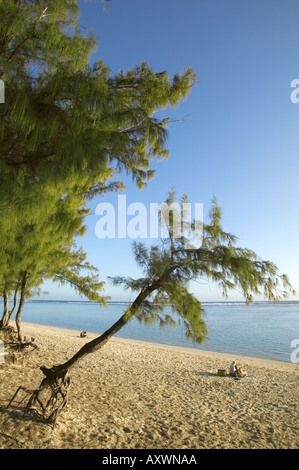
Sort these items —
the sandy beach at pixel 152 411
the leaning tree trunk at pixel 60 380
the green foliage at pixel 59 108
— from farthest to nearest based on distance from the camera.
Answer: the leaning tree trunk at pixel 60 380
the sandy beach at pixel 152 411
the green foliage at pixel 59 108

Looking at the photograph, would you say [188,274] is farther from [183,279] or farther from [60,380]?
[60,380]

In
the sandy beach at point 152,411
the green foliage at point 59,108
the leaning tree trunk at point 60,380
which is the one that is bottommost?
the sandy beach at point 152,411

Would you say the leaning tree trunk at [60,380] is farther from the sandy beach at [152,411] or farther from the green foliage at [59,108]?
the green foliage at [59,108]

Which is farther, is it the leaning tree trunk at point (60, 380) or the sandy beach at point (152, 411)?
the leaning tree trunk at point (60, 380)

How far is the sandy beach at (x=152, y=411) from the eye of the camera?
4035mm

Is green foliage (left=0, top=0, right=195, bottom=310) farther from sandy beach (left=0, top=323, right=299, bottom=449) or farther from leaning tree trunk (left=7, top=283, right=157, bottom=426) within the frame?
sandy beach (left=0, top=323, right=299, bottom=449)

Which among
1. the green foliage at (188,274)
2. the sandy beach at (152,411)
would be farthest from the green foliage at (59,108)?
the sandy beach at (152,411)

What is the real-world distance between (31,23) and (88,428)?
504 cm

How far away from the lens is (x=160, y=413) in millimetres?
5367

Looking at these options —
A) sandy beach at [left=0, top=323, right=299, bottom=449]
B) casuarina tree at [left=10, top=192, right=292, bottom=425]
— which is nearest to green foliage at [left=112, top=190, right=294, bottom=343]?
casuarina tree at [left=10, top=192, right=292, bottom=425]

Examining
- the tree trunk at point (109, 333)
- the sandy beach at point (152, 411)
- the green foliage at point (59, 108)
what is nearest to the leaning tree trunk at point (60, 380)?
the tree trunk at point (109, 333)

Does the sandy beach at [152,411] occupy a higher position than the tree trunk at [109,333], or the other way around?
the tree trunk at [109,333]

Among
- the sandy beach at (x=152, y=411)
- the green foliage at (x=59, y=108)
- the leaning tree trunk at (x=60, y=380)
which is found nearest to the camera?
the green foliage at (x=59, y=108)
